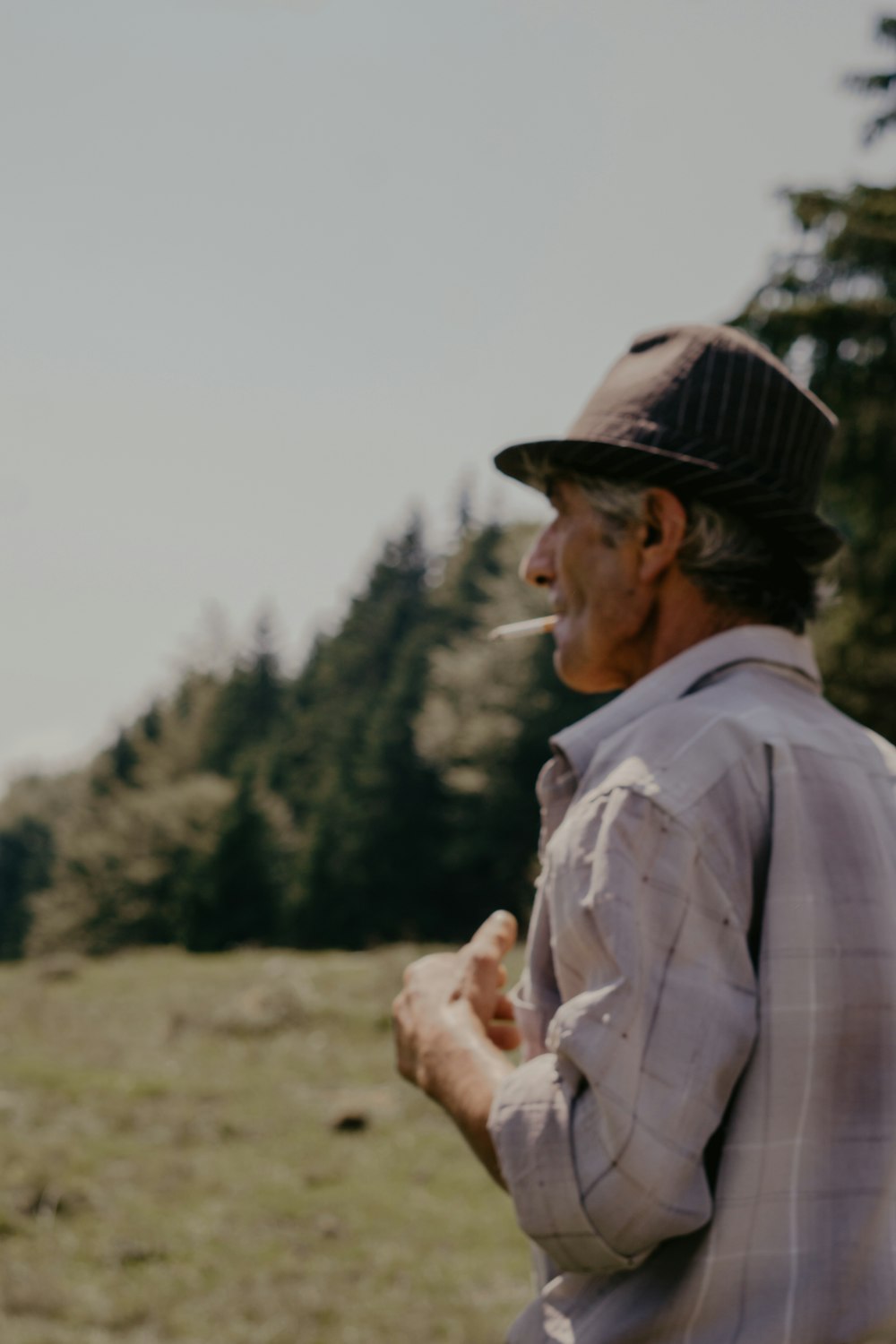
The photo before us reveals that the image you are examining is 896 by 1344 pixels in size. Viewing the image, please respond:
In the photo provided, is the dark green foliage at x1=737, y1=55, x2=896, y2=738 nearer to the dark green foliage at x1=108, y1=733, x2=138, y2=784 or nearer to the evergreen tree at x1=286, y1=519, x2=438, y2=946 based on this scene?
the evergreen tree at x1=286, y1=519, x2=438, y2=946

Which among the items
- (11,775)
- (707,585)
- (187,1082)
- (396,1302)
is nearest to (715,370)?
(707,585)

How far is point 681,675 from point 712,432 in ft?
1.11

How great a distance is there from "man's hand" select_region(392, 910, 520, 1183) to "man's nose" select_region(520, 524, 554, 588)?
50 cm

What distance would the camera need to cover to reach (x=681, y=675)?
1.60m

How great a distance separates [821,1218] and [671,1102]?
205 mm

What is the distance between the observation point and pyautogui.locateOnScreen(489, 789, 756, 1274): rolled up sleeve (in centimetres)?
126

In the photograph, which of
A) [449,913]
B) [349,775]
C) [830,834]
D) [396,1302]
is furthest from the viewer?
[349,775]

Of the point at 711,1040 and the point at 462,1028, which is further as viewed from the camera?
the point at 462,1028

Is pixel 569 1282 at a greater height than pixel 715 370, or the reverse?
pixel 715 370

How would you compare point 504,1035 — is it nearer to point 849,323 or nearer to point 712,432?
point 712,432

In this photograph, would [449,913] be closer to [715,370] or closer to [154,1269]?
[154,1269]

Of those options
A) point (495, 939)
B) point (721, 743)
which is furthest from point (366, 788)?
point (721, 743)

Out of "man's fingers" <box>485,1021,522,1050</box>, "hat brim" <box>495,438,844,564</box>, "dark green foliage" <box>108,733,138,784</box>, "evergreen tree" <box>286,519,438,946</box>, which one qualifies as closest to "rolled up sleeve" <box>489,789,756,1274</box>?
"man's fingers" <box>485,1021,522,1050</box>

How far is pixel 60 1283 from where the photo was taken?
4699mm
